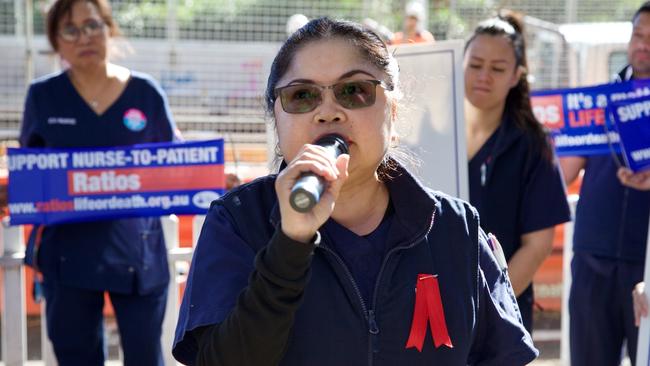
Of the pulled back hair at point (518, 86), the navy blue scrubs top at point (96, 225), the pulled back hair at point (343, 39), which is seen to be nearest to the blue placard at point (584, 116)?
the pulled back hair at point (518, 86)

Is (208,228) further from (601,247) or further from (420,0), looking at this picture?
(420,0)

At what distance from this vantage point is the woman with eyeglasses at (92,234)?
4152mm

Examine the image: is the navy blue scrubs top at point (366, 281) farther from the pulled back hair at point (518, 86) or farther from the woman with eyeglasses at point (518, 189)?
the pulled back hair at point (518, 86)

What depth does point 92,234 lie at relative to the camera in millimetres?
4227

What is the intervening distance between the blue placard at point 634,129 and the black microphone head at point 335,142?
240 centimetres

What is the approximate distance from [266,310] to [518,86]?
8.27 ft

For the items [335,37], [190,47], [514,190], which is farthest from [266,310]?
[190,47]

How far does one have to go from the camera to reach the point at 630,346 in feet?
13.8

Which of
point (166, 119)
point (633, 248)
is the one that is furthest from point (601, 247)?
point (166, 119)

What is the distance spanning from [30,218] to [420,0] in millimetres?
7460

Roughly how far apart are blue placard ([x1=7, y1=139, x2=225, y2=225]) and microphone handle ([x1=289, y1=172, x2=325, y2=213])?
9.25ft

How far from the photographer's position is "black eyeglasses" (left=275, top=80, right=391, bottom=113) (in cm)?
193

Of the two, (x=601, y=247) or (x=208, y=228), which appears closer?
(x=208, y=228)

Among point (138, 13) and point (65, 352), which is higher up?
point (138, 13)
